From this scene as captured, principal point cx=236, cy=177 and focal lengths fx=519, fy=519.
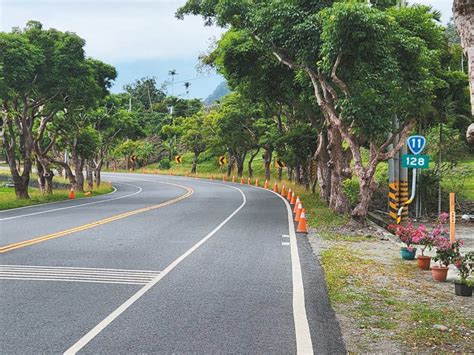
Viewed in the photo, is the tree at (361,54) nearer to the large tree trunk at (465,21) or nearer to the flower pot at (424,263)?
the flower pot at (424,263)

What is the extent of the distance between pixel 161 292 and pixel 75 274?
1.96 metres

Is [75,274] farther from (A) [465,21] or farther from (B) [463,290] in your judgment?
(A) [465,21]

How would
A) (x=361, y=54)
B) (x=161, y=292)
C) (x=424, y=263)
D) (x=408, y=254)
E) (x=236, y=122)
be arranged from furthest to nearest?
(x=236, y=122) → (x=361, y=54) → (x=408, y=254) → (x=424, y=263) → (x=161, y=292)

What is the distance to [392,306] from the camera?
23.0 ft

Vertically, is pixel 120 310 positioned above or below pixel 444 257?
below

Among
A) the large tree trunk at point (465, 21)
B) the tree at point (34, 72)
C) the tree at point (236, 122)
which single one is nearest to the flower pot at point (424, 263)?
the large tree trunk at point (465, 21)

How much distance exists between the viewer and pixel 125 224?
616 inches

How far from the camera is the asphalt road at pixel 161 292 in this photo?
17.9 ft

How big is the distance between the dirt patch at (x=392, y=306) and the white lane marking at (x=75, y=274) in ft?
10.1

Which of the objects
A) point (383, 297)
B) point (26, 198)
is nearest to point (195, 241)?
point (383, 297)

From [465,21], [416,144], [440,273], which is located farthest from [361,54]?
[465,21]

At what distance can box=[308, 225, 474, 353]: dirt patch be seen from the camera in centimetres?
554

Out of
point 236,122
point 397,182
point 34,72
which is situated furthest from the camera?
point 236,122

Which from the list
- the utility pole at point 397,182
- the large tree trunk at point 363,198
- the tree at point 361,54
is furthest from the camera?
the utility pole at point 397,182
